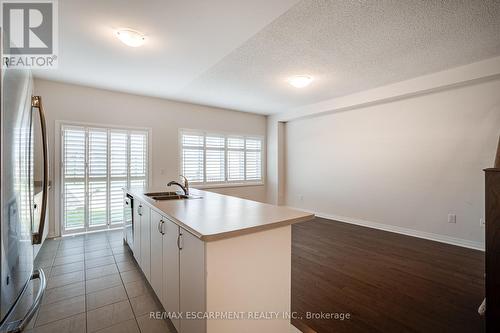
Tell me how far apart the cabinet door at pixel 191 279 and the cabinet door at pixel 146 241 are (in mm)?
819

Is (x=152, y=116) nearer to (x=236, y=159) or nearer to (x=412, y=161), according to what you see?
(x=236, y=159)

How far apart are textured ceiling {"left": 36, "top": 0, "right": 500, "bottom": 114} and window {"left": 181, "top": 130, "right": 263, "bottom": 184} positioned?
1598 mm

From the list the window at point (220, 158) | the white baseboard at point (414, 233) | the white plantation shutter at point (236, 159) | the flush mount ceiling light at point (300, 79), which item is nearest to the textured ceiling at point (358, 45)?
the flush mount ceiling light at point (300, 79)

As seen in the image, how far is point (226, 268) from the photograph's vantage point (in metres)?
1.29

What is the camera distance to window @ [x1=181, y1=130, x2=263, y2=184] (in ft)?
17.3

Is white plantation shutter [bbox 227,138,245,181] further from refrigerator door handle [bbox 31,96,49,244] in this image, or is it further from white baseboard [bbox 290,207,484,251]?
refrigerator door handle [bbox 31,96,49,244]

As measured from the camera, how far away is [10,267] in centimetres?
86

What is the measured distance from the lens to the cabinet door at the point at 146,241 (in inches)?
85.3

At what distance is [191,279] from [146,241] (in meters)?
1.12

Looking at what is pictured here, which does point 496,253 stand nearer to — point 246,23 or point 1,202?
point 1,202

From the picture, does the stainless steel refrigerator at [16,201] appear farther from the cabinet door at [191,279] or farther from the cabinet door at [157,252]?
the cabinet door at [157,252]

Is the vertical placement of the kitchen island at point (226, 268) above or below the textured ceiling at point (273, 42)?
below

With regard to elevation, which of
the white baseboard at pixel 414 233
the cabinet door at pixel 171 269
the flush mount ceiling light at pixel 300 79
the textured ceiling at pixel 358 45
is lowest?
the white baseboard at pixel 414 233

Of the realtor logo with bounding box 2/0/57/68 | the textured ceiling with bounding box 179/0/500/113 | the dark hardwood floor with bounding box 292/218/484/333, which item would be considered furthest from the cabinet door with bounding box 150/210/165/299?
the textured ceiling with bounding box 179/0/500/113
